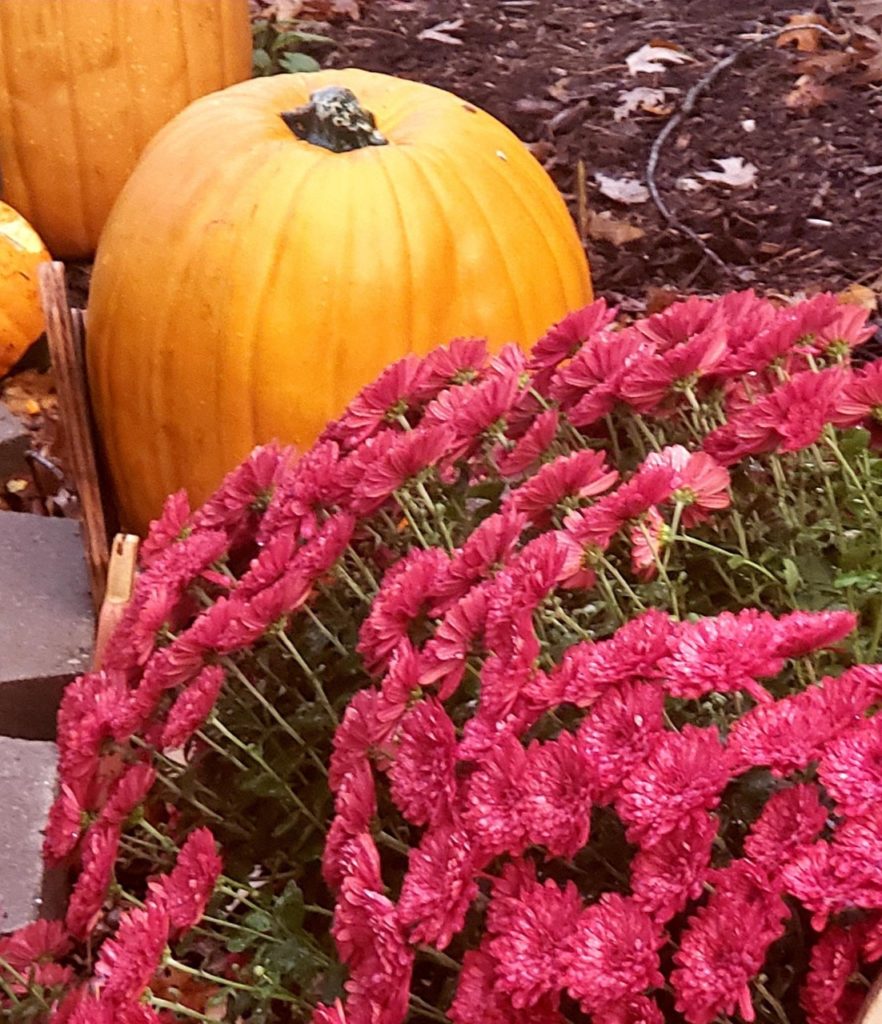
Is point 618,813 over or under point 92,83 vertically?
over

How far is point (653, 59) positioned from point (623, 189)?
58cm

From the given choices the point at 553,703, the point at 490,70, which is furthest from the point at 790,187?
the point at 553,703

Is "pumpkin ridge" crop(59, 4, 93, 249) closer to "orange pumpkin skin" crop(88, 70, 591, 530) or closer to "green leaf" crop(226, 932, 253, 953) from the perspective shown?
"orange pumpkin skin" crop(88, 70, 591, 530)

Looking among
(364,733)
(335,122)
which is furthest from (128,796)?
(335,122)

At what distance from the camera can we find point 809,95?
2.77 m

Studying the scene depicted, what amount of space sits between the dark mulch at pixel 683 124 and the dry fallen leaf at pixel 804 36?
0.07 feet

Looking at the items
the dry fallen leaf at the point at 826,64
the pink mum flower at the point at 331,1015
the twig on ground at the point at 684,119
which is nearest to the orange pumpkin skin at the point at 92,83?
the twig on ground at the point at 684,119

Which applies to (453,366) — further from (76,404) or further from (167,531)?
(76,404)

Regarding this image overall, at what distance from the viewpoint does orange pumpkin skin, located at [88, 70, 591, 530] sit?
4.58 feet

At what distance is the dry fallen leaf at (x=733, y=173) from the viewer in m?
Result: 2.54

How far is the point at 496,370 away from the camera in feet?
2.78

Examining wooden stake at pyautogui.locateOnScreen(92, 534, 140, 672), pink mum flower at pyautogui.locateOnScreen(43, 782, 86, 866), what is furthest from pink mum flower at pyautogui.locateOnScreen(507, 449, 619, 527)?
wooden stake at pyautogui.locateOnScreen(92, 534, 140, 672)

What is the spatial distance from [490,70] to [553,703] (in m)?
2.66

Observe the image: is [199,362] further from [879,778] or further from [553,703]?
[879,778]
